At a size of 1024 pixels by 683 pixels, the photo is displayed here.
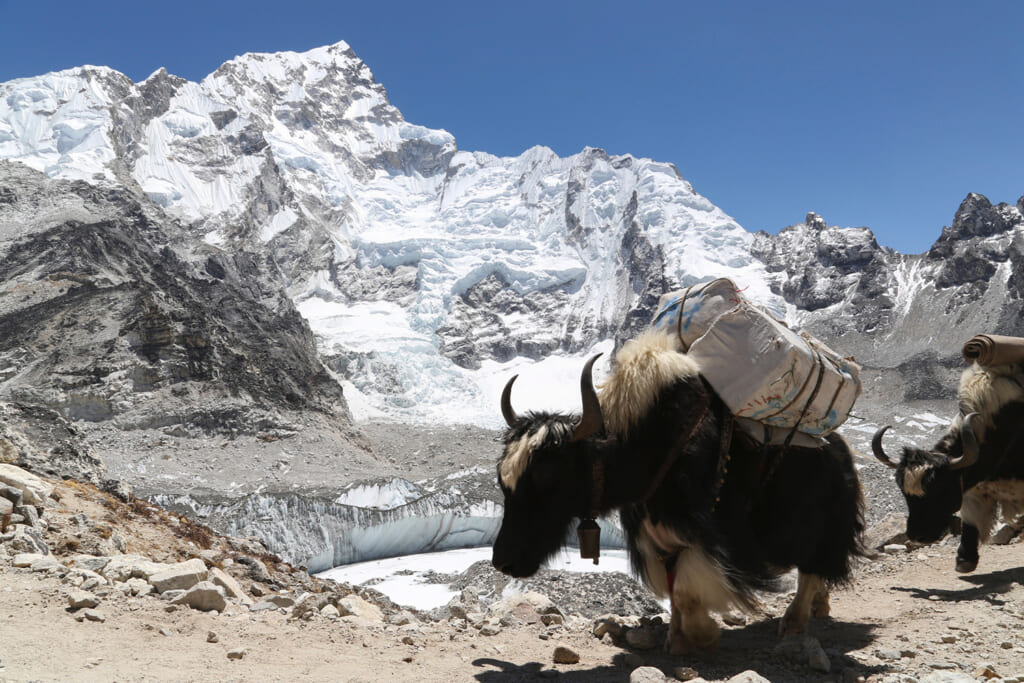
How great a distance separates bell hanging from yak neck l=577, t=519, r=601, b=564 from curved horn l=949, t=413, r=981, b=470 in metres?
2.52

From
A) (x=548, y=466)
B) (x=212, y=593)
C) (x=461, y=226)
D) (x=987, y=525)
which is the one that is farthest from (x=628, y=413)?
(x=461, y=226)

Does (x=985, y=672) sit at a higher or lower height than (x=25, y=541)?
lower

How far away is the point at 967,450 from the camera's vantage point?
3959 mm

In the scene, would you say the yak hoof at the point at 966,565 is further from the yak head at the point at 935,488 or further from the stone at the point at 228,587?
the stone at the point at 228,587

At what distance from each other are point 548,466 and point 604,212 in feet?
369

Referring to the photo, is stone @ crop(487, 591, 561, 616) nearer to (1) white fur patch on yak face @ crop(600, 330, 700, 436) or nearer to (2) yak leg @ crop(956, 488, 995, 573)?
(1) white fur patch on yak face @ crop(600, 330, 700, 436)

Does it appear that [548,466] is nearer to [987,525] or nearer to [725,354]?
[725,354]

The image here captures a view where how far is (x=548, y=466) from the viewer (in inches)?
102

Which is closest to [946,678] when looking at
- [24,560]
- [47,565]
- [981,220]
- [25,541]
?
[47,565]

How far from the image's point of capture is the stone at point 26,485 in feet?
13.3

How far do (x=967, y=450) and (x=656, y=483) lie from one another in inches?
93.8

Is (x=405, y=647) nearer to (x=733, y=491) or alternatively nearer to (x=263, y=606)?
(x=263, y=606)

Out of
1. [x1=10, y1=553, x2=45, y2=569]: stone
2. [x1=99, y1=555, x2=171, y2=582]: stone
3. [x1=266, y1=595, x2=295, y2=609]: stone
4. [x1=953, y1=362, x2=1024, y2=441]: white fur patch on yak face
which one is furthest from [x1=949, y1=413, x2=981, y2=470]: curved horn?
[x1=10, y1=553, x2=45, y2=569]: stone

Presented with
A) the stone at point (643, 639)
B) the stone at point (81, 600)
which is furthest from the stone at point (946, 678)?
the stone at point (81, 600)
